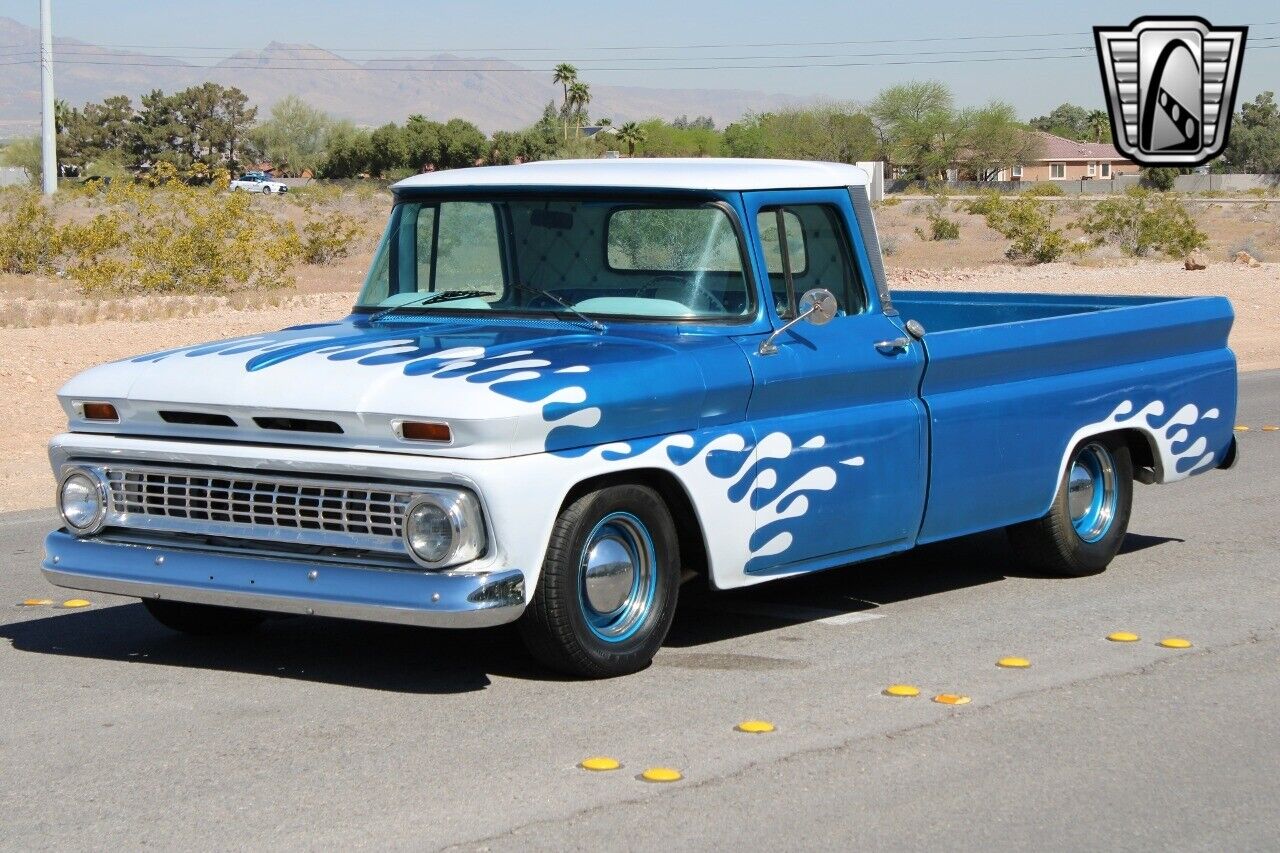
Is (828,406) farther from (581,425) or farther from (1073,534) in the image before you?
(1073,534)

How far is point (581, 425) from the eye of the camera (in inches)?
226

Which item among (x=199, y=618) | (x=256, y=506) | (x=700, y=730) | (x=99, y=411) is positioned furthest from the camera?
(x=199, y=618)

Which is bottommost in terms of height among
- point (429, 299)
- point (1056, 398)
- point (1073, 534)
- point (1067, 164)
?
point (1073, 534)

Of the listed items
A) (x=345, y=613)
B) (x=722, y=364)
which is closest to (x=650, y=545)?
(x=722, y=364)

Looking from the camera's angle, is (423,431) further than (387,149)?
No

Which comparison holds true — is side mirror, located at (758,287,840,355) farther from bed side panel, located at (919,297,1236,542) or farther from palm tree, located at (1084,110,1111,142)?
palm tree, located at (1084,110,1111,142)

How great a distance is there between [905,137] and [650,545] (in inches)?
4061

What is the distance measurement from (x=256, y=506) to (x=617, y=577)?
4.01 feet

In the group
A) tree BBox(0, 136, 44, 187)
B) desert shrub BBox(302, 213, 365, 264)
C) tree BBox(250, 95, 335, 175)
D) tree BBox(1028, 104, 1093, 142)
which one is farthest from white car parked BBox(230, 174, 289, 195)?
tree BBox(1028, 104, 1093, 142)

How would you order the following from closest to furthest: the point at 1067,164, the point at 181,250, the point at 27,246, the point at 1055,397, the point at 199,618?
the point at 199,618
the point at 1055,397
the point at 181,250
the point at 27,246
the point at 1067,164

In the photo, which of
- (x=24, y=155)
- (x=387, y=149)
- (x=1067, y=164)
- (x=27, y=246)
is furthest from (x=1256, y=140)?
(x=27, y=246)

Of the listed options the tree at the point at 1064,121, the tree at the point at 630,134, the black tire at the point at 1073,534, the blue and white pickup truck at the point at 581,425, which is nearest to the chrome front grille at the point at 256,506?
the blue and white pickup truck at the point at 581,425

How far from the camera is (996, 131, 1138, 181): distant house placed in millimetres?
111250

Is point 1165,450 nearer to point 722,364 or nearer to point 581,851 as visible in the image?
point 722,364
